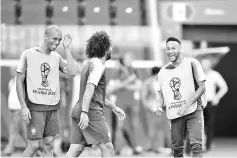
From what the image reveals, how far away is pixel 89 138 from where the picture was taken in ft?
24.3

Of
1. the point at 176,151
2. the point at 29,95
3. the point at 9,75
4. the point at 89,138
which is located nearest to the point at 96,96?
the point at 89,138

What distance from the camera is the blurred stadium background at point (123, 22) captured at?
46.7 feet

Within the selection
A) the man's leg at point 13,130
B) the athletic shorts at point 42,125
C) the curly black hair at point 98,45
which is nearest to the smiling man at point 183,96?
the curly black hair at point 98,45

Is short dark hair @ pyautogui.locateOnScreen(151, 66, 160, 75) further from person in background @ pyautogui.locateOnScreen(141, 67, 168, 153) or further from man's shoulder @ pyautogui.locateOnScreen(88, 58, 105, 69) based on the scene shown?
man's shoulder @ pyautogui.locateOnScreen(88, 58, 105, 69)

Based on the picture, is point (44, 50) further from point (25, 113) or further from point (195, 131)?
point (195, 131)

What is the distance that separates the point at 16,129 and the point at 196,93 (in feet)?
17.4

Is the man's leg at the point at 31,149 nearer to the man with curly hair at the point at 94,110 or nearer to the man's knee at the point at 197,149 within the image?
the man with curly hair at the point at 94,110

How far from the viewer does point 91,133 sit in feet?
24.4

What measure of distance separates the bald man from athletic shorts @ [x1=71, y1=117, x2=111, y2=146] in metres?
0.62

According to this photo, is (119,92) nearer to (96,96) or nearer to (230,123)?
(96,96)

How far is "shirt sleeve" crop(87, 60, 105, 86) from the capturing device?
7.27 metres

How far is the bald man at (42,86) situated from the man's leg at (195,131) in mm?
1639

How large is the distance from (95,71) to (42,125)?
1.13 meters

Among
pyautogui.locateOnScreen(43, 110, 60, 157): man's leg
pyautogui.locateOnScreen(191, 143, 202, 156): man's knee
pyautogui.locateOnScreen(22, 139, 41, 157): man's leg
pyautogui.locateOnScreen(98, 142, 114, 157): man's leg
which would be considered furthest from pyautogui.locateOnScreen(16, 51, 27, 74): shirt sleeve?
pyautogui.locateOnScreen(191, 143, 202, 156): man's knee
